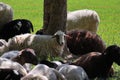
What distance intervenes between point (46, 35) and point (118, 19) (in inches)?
448

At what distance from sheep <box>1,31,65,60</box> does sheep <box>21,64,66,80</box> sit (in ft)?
12.5

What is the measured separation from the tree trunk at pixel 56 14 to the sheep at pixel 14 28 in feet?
7.94

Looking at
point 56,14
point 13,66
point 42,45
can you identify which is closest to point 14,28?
point 56,14

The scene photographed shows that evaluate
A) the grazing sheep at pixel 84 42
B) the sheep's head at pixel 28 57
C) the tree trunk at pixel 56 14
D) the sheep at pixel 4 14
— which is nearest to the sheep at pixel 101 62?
the sheep's head at pixel 28 57

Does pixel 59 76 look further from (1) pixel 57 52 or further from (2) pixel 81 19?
(2) pixel 81 19

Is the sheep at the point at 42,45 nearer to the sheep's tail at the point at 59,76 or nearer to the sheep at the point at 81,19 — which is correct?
the sheep at the point at 81,19

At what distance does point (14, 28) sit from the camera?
14992mm

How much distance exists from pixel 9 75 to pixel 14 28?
7234mm

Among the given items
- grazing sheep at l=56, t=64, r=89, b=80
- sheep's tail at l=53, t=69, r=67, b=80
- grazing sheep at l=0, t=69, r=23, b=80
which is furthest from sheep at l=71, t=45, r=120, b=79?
grazing sheep at l=0, t=69, r=23, b=80

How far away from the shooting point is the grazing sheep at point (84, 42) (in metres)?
12.0

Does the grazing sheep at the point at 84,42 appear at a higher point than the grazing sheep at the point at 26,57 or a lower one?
lower

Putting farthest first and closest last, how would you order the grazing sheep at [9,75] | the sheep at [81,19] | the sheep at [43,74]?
1. the sheep at [81,19]
2. the grazing sheep at [9,75]
3. the sheep at [43,74]

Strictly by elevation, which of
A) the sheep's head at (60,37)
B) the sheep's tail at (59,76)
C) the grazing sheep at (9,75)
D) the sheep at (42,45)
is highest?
the grazing sheep at (9,75)

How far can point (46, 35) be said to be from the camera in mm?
12453
